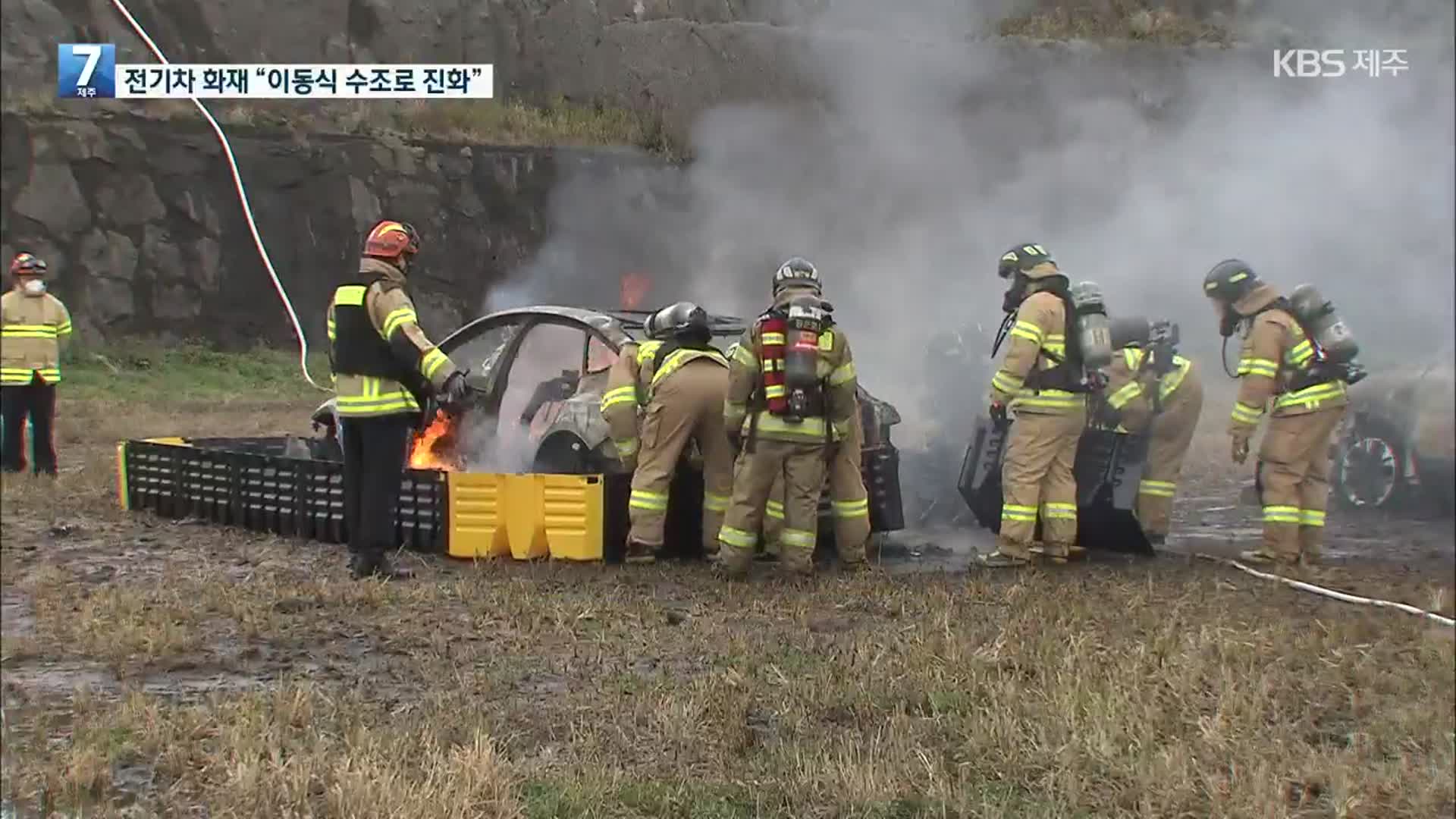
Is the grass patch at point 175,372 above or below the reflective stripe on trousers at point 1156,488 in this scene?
above

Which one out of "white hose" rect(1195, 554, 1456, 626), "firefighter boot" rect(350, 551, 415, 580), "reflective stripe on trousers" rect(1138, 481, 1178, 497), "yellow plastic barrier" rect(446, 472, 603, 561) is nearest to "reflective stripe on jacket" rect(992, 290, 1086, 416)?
"reflective stripe on trousers" rect(1138, 481, 1178, 497)

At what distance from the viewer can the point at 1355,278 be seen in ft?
8.41

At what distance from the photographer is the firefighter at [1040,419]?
208 inches

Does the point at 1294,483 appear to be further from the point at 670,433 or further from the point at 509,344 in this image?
the point at 509,344

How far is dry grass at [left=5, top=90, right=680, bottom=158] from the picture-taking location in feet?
7.39

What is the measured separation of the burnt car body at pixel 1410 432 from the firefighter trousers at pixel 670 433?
241 centimetres

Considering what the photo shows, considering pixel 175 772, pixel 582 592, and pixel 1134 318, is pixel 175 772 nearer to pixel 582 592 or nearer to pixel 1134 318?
pixel 582 592

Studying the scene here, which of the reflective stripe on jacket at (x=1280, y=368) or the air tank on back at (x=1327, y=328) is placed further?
the reflective stripe on jacket at (x=1280, y=368)

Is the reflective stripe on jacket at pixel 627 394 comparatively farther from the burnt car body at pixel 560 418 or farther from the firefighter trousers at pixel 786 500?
the firefighter trousers at pixel 786 500

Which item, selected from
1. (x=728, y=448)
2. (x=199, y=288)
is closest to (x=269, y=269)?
(x=199, y=288)

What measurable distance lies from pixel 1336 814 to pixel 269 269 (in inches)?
84.5

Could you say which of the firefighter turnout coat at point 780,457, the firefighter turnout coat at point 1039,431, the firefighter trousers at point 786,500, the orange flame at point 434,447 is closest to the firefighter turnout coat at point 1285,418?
the firefighter turnout coat at point 1039,431

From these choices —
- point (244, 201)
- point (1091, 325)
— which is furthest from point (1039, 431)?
point (244, 201)

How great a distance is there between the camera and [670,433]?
16.2 ft
